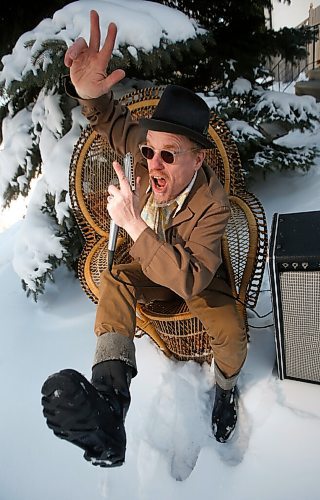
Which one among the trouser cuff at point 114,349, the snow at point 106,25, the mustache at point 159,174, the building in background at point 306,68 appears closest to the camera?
the trouser cuff at point 114,349

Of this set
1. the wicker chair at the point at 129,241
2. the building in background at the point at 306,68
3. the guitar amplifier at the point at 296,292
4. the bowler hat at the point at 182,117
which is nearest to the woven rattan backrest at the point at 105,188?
the wicker chair at the point at 129,241

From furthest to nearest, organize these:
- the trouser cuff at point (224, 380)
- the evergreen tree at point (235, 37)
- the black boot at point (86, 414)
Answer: the evergreen tree at point (235, 37) → the trouser cuff at point (224, 380) → the black boot at point (86, 414)

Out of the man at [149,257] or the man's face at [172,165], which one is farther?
the man's face at [172,165]

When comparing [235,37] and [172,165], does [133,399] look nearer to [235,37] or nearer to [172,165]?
[172,165]

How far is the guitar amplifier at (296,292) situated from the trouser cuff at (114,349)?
0.63m

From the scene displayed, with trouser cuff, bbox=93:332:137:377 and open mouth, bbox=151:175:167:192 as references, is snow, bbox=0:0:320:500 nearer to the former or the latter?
trouser cuff, bbox=93:332:137:377

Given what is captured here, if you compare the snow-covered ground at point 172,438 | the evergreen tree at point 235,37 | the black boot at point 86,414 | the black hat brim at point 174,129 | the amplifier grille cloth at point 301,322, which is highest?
the black hat brim at point 174,129

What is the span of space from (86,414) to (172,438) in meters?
0.86

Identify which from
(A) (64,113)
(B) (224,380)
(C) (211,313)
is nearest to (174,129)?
(C) (211,313)

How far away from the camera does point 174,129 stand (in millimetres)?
1477

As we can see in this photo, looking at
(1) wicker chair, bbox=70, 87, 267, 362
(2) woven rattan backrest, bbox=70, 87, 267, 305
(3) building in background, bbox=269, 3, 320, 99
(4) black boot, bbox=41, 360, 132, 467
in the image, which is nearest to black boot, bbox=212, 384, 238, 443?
(1) wicker chair, bbox=70, 87, 267, 362

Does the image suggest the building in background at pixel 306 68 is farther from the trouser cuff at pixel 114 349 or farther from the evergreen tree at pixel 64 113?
the trouser cuff at pixel 114 349

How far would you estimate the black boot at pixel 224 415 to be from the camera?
178 cm

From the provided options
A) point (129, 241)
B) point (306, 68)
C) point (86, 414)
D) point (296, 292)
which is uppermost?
point (86, 414)
